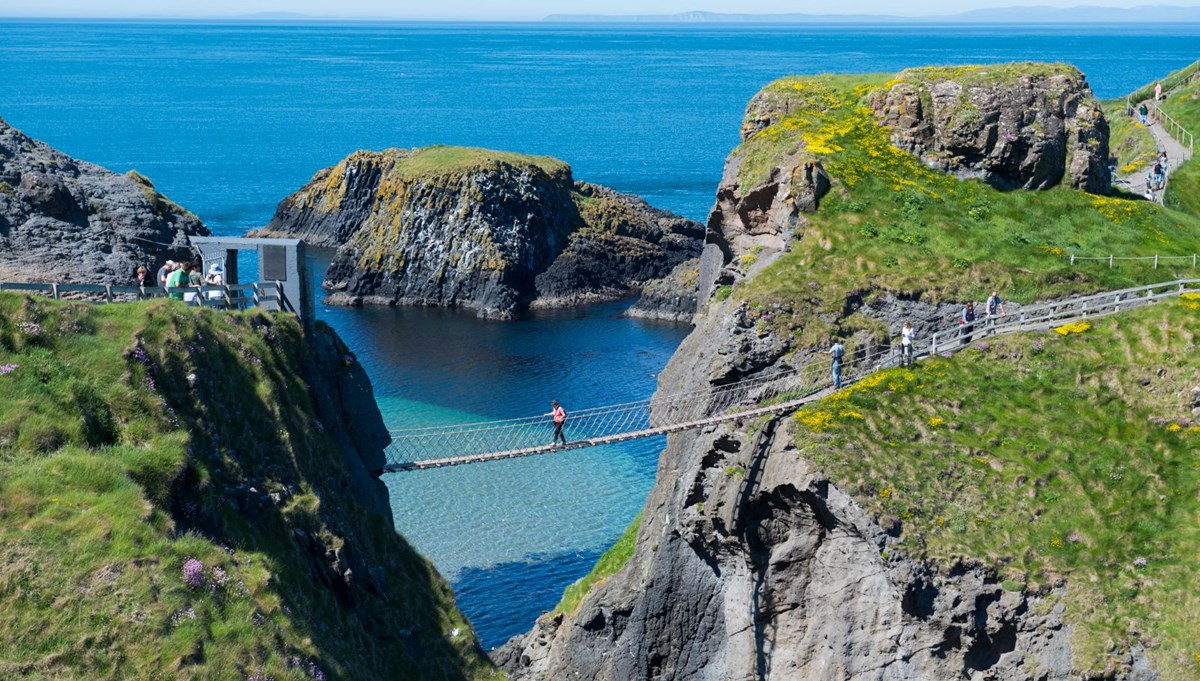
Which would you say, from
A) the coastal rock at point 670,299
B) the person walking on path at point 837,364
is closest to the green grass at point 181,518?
the person walking on path at point 837,364

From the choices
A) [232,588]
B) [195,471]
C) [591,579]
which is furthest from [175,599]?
[591,579]

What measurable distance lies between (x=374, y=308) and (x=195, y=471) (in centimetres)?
8236

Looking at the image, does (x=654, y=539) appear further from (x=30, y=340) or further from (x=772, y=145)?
(x=30, y=340)

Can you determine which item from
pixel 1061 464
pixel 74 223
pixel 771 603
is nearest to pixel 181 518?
pixel 771 603

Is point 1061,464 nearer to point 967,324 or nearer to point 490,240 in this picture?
point 967,324

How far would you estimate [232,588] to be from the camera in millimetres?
26875

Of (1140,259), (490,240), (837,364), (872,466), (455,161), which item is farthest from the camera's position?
(455,161)

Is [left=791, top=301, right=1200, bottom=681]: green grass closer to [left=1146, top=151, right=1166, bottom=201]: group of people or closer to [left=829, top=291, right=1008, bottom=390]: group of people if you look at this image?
[left=829, top=291, right=1008, bottom=390]: group of people

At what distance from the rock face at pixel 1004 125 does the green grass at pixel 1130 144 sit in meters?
12.3

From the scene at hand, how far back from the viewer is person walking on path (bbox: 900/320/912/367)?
44.5 meters

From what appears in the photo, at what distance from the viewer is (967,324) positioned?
4572cm

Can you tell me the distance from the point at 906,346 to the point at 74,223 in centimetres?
3302

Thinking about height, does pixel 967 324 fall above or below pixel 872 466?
above

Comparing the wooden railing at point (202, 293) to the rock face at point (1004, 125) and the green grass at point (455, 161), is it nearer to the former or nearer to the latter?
the rock face at point (1004, 125)
